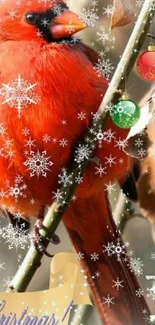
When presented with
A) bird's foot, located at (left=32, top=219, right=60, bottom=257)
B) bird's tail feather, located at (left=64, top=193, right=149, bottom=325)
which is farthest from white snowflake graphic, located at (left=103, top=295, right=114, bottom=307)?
bird's foot, located at (left=32, top=219, right=60, bottom=257)

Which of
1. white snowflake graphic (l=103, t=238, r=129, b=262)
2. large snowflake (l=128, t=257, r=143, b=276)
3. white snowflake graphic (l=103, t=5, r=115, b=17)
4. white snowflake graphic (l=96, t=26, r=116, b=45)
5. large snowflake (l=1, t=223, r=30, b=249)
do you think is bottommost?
large snowflake (l=1, t=223, r=30, b=249)

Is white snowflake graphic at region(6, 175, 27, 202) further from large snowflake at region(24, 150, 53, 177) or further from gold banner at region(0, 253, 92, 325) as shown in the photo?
gold banner at region(0, 253, 92, 325)

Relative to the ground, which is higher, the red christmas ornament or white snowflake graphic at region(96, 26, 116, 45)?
white snowflake graphic at region(96, 26, 116, 45)

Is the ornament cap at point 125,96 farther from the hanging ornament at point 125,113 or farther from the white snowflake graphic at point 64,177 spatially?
the white snowflake graphic at point 64,177

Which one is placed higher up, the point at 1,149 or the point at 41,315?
the point at 1,149

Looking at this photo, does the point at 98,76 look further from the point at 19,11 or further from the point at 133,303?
the point at 133,303

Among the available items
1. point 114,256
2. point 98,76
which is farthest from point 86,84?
point 114,256
